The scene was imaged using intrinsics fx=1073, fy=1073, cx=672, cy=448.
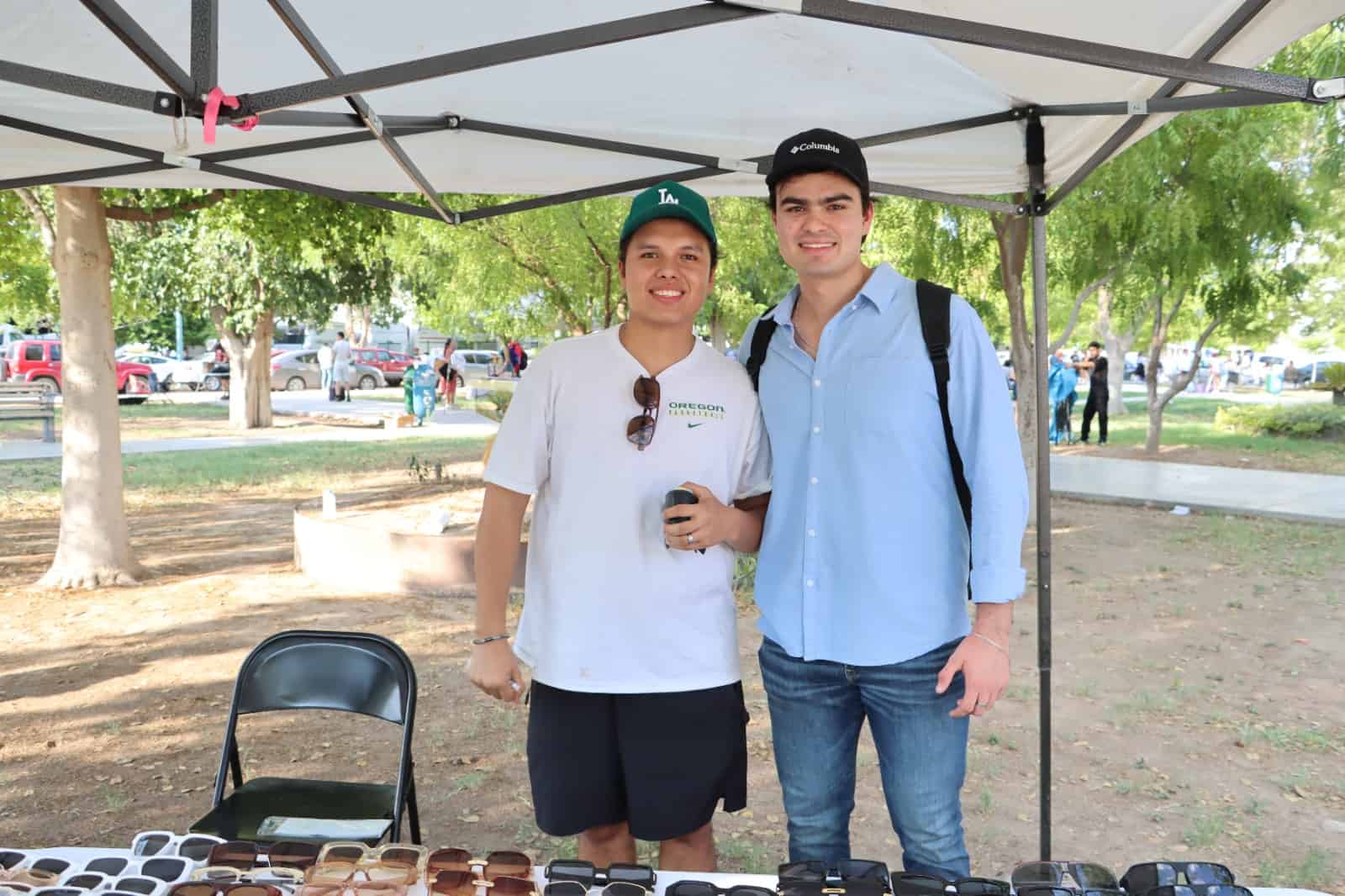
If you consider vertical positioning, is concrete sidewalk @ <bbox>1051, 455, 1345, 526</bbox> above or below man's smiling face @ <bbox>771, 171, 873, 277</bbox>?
below

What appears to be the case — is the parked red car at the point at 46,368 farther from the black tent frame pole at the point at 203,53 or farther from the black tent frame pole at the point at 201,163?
the black tent frame pole at the point at 203,53

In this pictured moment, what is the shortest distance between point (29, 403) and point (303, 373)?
16.5m

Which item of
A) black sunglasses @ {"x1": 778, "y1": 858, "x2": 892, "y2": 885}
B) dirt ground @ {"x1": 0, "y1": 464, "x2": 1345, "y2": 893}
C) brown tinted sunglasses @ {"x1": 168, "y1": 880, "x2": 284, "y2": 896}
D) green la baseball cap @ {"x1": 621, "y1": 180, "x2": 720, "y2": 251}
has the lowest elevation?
dirt ground @ {"x1": 0, "y1": 464, "x2": 1345, "y2": 893}

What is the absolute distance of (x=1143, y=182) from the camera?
1091cm

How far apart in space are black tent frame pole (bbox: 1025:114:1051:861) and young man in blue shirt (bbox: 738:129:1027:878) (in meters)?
1.43

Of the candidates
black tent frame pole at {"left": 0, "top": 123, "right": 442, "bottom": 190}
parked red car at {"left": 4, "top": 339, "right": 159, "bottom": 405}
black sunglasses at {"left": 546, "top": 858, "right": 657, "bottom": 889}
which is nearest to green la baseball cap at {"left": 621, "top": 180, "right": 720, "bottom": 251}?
black sunglasses at {"left": 546, "top": 858, "right": 657, "bottom": 889}

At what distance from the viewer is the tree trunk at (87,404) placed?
24.1 feet

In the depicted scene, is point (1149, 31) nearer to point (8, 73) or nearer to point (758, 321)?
point (758, 321)

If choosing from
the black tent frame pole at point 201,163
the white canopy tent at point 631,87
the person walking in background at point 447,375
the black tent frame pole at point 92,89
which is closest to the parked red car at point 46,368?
the person walking in background at point 447,375

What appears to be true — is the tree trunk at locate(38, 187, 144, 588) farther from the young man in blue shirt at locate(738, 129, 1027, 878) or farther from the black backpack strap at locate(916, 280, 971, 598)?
the black backpack strap at locate(916, 280, 971, 598)

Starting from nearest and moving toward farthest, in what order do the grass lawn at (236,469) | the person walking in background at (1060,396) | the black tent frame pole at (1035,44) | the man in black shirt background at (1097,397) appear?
the black tent frame pole at (1035,44)
the grass lawn at (236,469)
the man in black shirt background at (1097,397)
the person walking in background at (1060,396)

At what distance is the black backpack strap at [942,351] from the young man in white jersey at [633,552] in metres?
0.45

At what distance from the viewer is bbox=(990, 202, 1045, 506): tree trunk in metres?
9.88

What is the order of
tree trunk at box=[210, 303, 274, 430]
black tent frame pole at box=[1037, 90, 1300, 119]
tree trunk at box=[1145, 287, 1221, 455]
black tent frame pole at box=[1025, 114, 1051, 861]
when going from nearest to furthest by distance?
black tent frame pole at box=[1037, 90, 1300, 119]
black tent frame pole at box=[1025, 114, 1051, 861]
tree trunk at box=[1145, 287, 1221, 455]
tree trunk at box=[210, 303, 274, 430]
